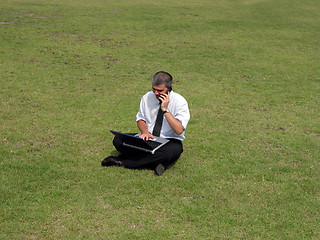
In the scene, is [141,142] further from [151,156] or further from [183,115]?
[183,115]

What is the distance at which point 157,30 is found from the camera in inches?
985

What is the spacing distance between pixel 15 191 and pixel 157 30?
62.5 ft

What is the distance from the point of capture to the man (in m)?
8.23

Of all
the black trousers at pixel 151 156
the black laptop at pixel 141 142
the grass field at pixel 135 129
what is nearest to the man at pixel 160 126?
the black trousers at pixel 151 156

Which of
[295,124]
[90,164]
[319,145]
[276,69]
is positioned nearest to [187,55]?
[276,69]

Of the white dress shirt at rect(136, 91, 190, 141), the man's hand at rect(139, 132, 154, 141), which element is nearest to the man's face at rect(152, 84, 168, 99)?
the white dress shirt at rect(136, 91, 190, 141)

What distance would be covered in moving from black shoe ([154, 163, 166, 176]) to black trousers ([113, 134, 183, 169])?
7cm

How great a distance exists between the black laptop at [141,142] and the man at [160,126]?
104 millimetres

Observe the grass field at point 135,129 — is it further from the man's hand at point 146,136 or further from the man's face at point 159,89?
the man's face at point 159,89

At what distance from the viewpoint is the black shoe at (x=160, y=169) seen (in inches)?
324

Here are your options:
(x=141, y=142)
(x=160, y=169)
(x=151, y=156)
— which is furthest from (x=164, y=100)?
(x=160, y=169)

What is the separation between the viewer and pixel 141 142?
8.11m

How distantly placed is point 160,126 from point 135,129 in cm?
220

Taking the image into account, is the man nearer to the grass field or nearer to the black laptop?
the black laptop
